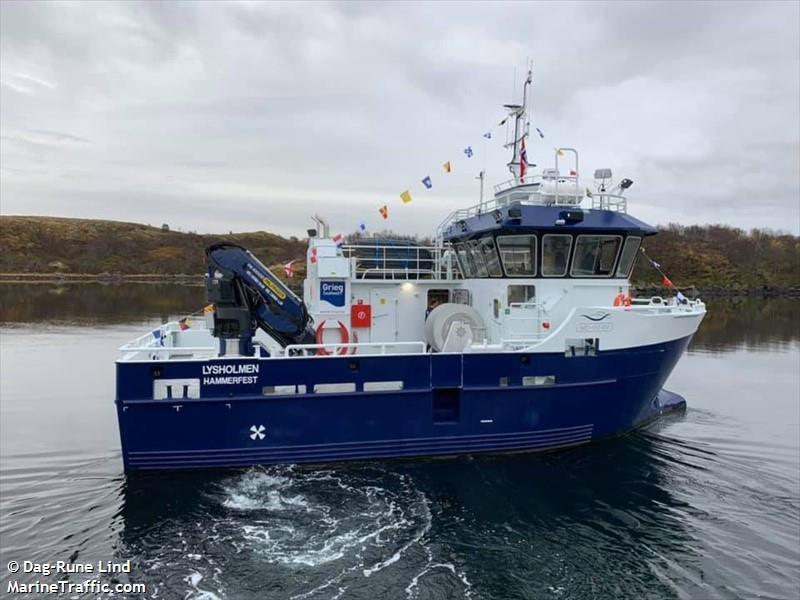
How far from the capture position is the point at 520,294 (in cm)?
1154

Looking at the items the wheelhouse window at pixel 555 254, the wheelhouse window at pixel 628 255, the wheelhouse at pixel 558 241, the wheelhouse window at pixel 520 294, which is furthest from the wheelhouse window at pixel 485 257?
the wheelhouse window at pixel 628 255

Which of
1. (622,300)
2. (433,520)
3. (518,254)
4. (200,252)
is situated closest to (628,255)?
(622,300)

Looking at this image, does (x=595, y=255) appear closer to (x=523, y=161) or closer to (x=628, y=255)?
(x=628, y=255)

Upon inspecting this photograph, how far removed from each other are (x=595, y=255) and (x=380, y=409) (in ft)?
19.0

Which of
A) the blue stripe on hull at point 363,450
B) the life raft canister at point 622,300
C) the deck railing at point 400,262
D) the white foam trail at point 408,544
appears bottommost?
the white foam trail at point 408,544

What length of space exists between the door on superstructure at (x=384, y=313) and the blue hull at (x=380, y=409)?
2745mm

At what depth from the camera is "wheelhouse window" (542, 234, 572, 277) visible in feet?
36.9

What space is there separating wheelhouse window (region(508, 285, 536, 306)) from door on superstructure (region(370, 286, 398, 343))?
9.26 feet

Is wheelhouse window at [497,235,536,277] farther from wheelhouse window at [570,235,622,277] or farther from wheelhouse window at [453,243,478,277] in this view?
wheelhouse window at [453,243,478,277]

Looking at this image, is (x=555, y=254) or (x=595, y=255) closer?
(x=555, y=254)

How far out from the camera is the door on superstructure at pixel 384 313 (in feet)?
41.3

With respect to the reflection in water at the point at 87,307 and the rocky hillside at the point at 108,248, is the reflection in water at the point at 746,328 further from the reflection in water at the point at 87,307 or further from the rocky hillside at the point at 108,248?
the rocky hillside at the point at 108,248

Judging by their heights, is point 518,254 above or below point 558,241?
below

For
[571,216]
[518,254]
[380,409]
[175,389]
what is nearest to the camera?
[175,389]
